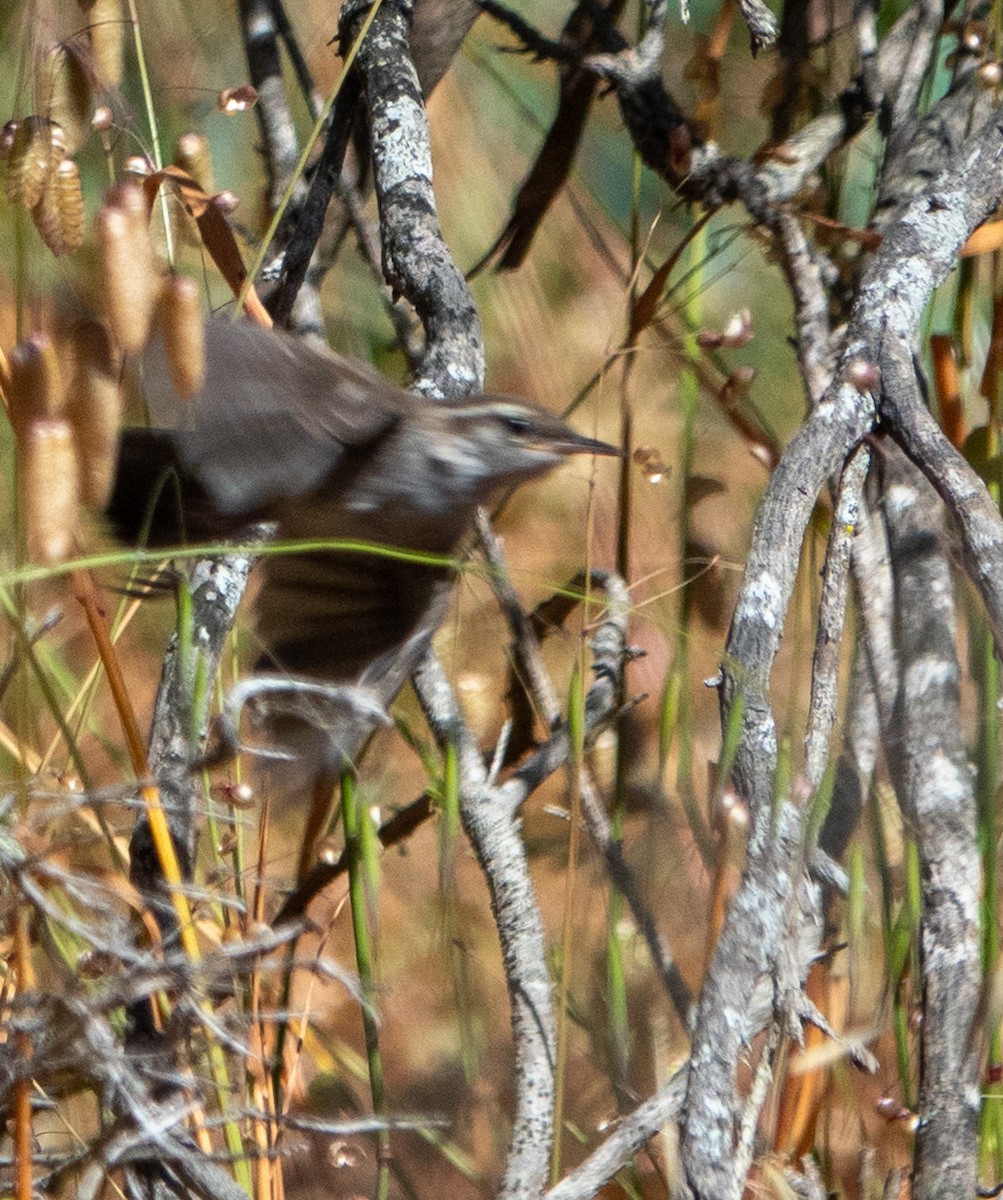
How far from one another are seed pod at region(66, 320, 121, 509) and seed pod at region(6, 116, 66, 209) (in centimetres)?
22

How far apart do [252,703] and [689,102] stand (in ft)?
3.73

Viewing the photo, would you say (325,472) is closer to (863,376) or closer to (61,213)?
(61,213)

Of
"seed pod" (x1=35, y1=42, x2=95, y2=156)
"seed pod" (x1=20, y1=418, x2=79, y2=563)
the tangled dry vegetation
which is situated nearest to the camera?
"seed pod" (x1=20, y1=418, x2=79, y2=563)

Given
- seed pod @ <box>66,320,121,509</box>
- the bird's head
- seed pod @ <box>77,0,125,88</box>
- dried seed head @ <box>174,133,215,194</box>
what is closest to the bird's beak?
the bird's head

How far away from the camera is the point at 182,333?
2.57 ft

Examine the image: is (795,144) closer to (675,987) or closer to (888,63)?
(888,63)

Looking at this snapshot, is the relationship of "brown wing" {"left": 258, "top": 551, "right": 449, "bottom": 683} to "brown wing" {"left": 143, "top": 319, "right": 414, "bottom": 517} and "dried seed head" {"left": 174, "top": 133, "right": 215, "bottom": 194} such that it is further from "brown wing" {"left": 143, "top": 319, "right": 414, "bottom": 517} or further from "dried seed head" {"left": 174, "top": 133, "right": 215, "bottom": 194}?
"dried seed head" {"left": 174, "top": 133, "right": 215, "bottom": 194}

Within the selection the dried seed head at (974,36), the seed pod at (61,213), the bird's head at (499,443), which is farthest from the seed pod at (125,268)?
the dried seed head at (974,36)

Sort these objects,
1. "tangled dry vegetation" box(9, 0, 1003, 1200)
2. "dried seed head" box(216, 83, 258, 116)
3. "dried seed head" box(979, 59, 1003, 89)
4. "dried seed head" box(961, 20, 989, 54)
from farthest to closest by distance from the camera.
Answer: "dried seed head" box(961, 20, 989, 54) < "dried seed head" box(979, 59, 1003, 89) < "dried seed head" box(216, 83, 258, 116) < "tangled dry vegetation" box(9, 0, 1003, 1200)

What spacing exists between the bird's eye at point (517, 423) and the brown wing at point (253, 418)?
0.56 ft

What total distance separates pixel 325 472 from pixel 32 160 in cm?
37

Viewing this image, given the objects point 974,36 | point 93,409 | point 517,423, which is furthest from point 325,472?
point 974,36

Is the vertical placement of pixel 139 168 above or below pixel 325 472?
above

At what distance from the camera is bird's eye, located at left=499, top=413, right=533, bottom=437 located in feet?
4.37
